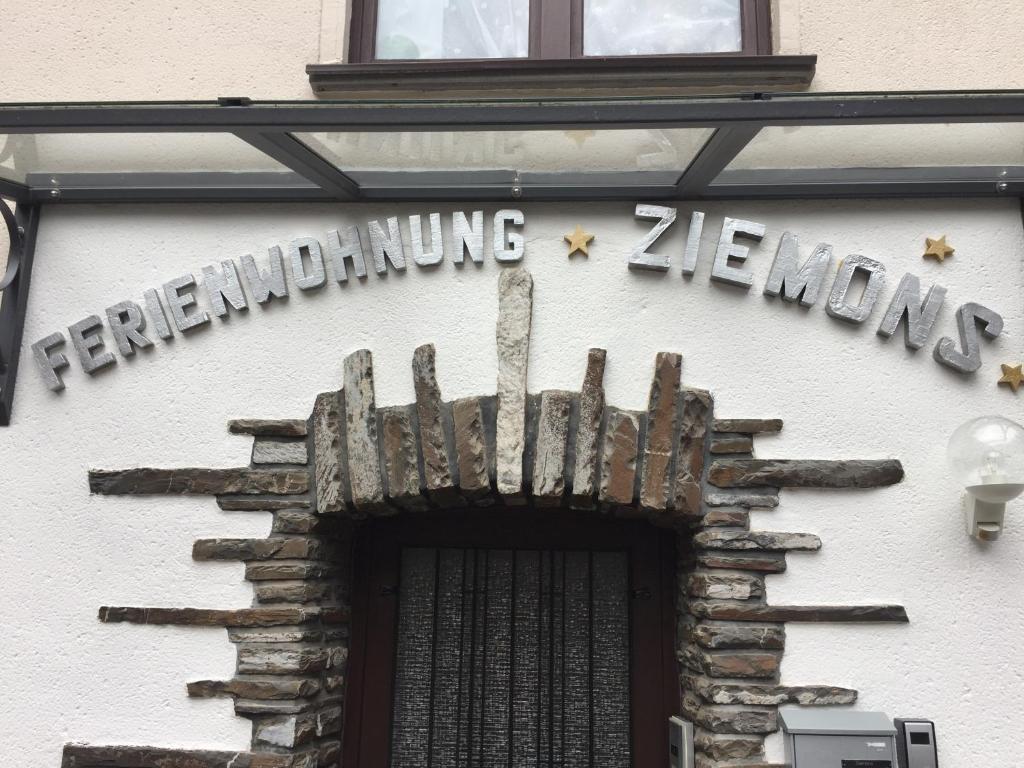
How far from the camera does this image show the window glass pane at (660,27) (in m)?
3.32

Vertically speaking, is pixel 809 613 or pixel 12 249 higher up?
pixel 12 249

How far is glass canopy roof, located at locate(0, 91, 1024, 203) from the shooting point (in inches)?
96.3

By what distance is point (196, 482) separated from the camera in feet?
9.64

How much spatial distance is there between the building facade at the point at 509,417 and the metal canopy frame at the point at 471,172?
4cm

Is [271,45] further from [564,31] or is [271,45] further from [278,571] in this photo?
[278,571]

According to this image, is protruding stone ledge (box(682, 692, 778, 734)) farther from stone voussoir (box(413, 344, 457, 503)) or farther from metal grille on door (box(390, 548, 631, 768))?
stone voussoir (box(413, 344, 457, 503))

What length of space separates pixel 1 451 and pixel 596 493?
2146 millimetres

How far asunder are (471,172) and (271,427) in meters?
1.14

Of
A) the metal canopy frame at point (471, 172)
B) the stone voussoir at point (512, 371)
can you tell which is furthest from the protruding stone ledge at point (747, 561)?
the metal canopy frame at point (471, 172)

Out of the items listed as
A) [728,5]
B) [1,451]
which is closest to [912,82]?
[728,5]

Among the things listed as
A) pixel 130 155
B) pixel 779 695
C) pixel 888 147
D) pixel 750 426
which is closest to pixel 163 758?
pixel 779 695

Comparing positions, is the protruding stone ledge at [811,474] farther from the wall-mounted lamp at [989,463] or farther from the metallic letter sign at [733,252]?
the metallic letter sign at [733,252]

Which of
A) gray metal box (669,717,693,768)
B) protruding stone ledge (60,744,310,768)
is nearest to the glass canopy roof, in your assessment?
gray metal box (669,717,693,768)

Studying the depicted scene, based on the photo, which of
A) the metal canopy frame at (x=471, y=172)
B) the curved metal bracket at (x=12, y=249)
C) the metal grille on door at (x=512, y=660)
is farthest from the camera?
the metal grille on door at (x=512, y=660)
